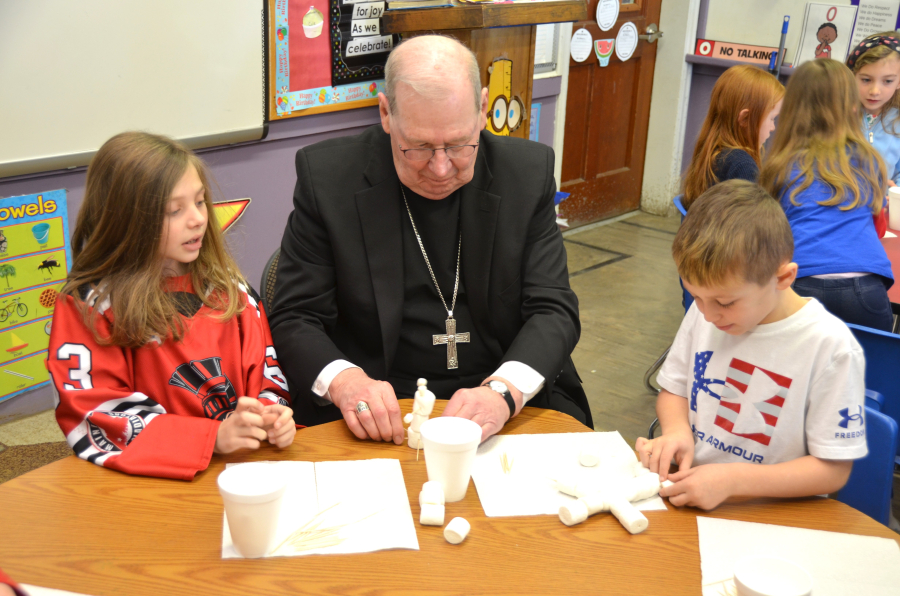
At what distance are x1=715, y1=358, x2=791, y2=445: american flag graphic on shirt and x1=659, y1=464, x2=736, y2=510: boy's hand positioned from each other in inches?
7.8

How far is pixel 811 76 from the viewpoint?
2.72m

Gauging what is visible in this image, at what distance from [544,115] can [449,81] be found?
3692mm

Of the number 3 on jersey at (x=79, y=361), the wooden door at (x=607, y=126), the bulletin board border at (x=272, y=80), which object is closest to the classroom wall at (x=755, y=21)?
the wooden door at (x=607, y=126)

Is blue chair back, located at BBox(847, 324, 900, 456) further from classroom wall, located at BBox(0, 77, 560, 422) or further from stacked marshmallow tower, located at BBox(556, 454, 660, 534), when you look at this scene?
classroom wall, located at BBox(0, 77, 560, 422)

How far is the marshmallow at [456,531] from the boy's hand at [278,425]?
1.32 feet

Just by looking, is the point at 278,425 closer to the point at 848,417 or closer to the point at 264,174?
the point at 848,417

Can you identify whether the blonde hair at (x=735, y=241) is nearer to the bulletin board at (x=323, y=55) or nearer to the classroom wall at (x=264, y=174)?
the classroom wall at (x=264, y=174)

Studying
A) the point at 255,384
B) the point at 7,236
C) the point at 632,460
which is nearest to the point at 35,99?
the point at 7,236

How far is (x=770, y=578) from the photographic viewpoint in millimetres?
1002

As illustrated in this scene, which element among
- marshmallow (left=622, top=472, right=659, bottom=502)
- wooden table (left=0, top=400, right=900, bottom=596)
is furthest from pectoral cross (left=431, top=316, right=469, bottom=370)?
marshmallow (left=622, top=472, right=659, bottom=502)

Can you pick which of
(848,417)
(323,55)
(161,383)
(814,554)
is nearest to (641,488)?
(814,554)

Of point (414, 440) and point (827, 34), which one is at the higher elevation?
point (827, 34)

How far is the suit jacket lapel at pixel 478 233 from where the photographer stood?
76.5 inches

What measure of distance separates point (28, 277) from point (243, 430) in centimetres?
208
